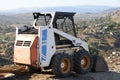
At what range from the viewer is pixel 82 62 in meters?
16.2

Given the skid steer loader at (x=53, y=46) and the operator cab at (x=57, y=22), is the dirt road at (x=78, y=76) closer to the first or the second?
the skid steer loader at (x=53, y=46)

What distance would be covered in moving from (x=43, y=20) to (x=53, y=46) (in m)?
1.47

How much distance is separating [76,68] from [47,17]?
8.34ft

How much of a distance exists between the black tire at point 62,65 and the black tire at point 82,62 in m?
0.48

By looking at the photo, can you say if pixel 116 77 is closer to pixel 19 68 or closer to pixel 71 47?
pixel 71 47

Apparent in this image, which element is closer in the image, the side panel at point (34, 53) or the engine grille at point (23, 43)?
the side panel at point (34, 53)

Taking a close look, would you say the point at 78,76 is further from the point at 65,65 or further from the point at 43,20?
the point at 43,20

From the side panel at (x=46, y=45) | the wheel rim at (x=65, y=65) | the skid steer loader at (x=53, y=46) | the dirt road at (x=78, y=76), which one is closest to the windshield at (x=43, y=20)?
the skid steer loader at (x=53, y=46)

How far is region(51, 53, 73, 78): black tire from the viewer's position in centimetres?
1455

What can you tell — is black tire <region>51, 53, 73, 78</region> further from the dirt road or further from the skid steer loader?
the dirt road

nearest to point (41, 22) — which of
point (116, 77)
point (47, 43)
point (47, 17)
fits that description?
point (47, 17)

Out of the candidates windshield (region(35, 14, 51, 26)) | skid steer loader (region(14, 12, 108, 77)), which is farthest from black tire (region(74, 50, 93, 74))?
windshield (region(35, 14, 51, 26))

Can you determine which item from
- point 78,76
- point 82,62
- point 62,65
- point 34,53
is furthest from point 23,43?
point 82,62

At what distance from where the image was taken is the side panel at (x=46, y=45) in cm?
1435
